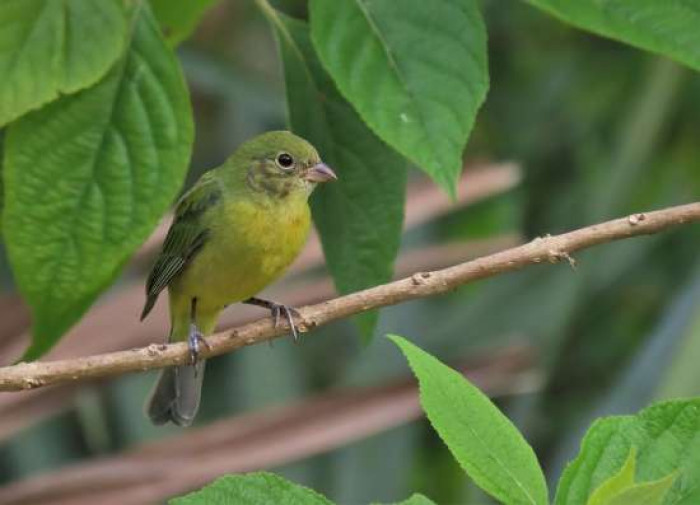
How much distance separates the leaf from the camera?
251 centimetres

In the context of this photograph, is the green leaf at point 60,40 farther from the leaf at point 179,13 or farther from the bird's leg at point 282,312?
the bird's leg at point 282,312

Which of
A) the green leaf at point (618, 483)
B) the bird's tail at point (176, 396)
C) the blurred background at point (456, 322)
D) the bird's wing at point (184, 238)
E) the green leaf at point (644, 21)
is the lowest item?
the blurred background at point (456, 322)

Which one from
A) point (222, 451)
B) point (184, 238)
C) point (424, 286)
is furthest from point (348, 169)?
point (222, 451)

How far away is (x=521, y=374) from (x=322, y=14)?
2.47 m

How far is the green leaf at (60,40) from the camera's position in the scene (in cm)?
233

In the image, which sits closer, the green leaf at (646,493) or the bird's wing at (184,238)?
the green leaf at (646,493)

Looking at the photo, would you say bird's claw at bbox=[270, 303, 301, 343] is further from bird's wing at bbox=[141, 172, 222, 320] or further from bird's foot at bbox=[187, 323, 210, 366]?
bird's wing at bbox=[141, 172, 222, 320]

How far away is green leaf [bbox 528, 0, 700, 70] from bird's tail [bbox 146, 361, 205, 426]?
1477 mm

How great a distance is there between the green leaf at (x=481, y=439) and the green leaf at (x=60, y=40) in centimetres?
97

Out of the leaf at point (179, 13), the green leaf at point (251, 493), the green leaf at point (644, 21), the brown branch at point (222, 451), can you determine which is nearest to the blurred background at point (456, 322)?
the brown branch at point (222, 451)

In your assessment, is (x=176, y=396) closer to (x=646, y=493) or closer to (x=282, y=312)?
(x=282, y=312)

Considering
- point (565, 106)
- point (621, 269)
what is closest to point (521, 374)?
point (621, 269)

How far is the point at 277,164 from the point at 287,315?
0.72m

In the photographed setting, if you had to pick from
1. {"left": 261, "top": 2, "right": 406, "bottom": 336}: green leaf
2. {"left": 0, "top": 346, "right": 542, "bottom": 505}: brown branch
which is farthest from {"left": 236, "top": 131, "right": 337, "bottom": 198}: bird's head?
{"left": 0, "top": 346, "right": 542, "bottom": 505}: brown branch
